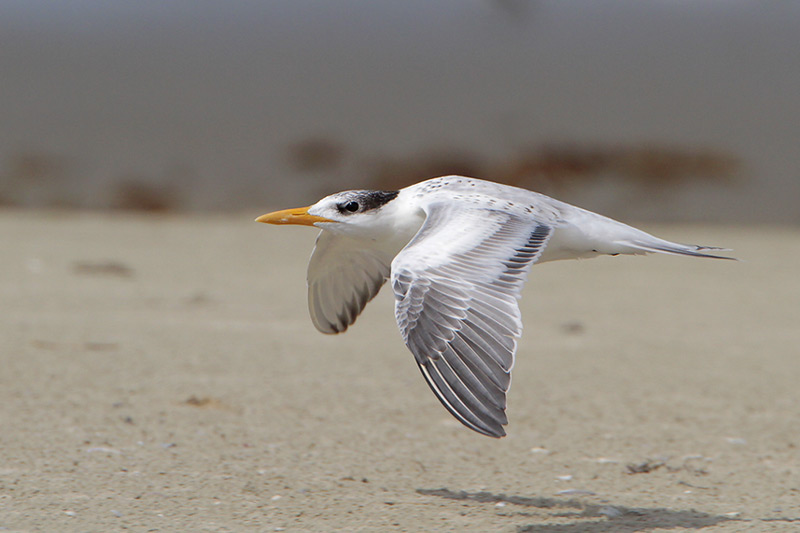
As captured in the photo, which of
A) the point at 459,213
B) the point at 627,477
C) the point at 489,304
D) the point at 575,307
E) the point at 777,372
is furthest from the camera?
the point at 575,307

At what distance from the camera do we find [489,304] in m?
3.13

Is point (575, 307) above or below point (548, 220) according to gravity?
below

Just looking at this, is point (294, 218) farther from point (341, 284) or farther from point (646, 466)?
point (646, 466)

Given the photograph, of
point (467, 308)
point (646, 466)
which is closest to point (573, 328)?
point (646, 466)

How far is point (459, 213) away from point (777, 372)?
3.61 metres

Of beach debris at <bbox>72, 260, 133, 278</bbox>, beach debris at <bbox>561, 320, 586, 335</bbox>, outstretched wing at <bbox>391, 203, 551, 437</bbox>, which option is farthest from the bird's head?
beach debris at <bbox>72, 260, 133, 278</bbox>

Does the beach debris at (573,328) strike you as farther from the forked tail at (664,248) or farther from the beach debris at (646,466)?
the forked tail at (664,248)

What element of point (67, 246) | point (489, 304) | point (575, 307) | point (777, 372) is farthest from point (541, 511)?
point (67, 246)

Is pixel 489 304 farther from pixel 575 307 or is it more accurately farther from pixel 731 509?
pixel 575 307

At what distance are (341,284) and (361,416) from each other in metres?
0.88

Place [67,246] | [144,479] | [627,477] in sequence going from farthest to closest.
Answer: [67,246] < [627,477] < [144,479]

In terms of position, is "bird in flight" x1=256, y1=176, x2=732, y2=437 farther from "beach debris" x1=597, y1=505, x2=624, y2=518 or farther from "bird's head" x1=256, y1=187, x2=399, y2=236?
"beach debris" x1=597, y1=505, x2=624, y2=518

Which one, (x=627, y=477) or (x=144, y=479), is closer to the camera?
(x=144, y=479)

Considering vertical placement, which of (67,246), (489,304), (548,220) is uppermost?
(548,220)
